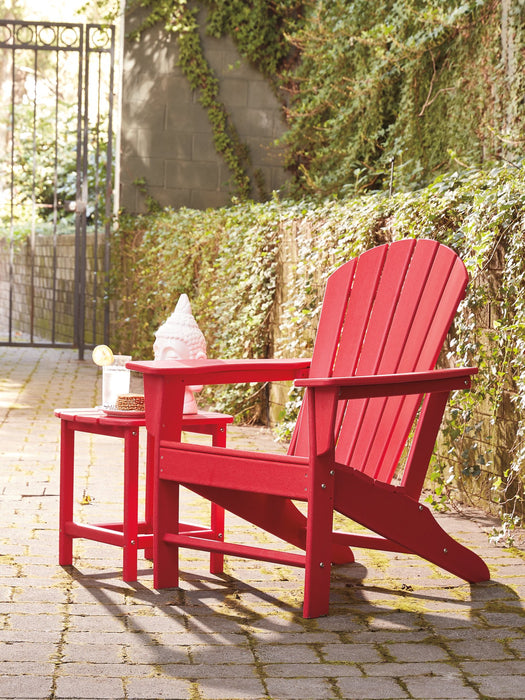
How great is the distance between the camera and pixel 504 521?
3.64 m

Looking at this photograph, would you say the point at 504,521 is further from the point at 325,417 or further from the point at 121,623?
the point at 121,623

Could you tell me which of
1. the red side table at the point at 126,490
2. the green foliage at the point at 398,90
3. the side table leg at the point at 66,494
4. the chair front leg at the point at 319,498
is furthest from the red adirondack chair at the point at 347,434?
the green foliage at the point at 398,90

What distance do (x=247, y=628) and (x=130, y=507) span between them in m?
0.62

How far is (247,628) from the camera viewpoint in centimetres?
271

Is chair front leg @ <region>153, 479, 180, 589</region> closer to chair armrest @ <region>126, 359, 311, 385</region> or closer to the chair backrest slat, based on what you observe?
chair armrest @ <region>126, 359, 311, 385</region>

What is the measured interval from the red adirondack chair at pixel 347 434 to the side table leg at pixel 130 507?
0.09 meters

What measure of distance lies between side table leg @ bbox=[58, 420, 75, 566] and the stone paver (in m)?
0.05

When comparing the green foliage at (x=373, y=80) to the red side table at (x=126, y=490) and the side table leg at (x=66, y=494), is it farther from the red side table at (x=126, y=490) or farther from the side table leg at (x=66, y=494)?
the side table leg at (x=66, y=494)

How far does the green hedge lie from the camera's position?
372cm

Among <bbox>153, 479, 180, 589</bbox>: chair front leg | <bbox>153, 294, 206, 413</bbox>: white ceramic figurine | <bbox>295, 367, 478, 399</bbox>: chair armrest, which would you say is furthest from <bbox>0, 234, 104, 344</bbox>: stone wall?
<bbox>295, 367, 478, 399</bbox>: chair armrest

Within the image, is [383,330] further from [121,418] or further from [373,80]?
[373,80]

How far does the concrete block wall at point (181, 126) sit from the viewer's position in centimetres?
1031

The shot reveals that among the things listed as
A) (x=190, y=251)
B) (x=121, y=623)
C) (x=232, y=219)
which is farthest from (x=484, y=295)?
(x=190, y=251)

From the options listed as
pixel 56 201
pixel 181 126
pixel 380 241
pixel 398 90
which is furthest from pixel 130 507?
pixel 56 201
